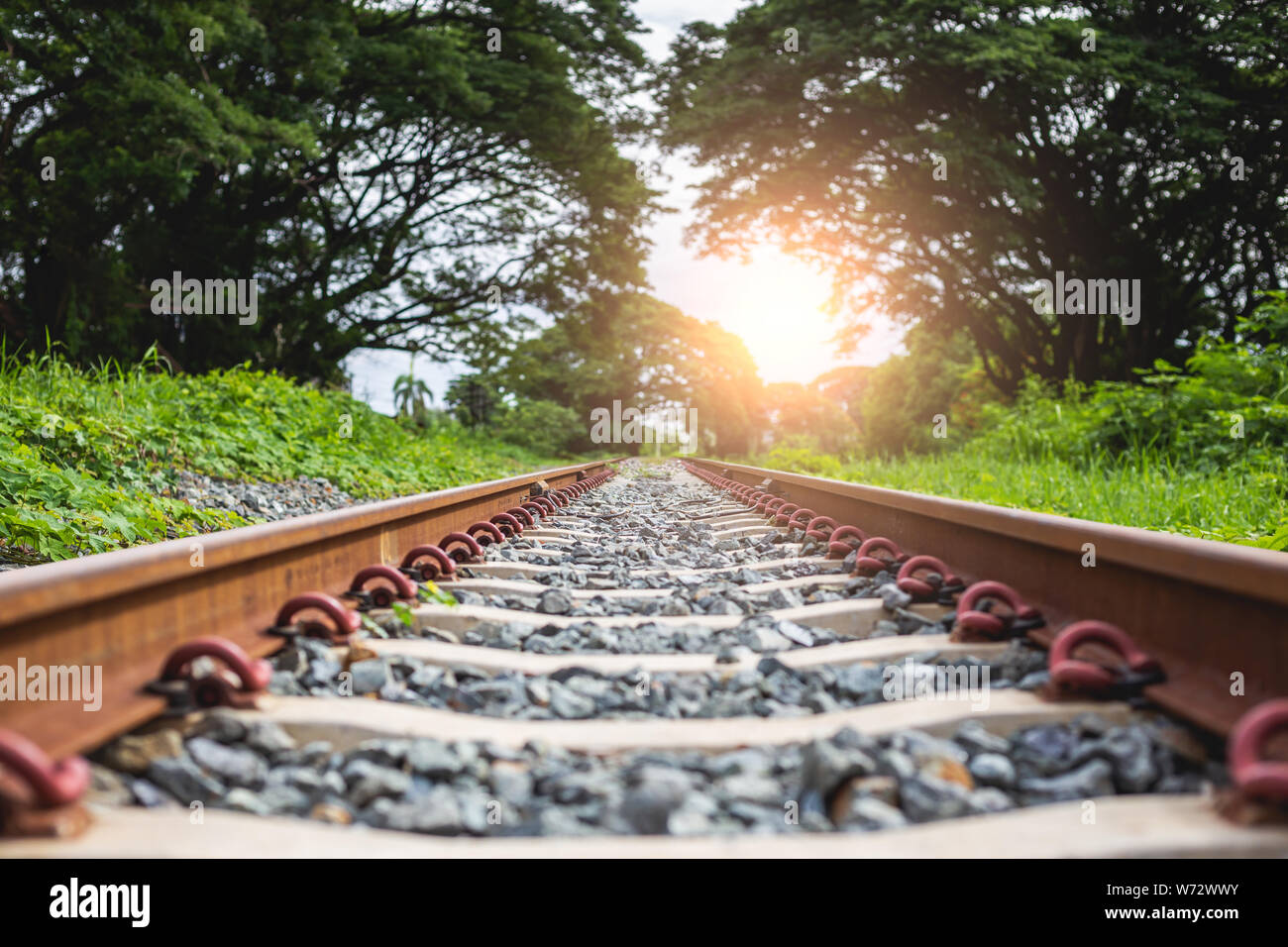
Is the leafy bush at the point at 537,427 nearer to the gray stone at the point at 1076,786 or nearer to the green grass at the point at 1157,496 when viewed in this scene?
the green grass at the point at 1157,496

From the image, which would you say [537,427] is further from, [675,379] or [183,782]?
[183,782]

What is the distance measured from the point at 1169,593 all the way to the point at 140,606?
2.13 metres

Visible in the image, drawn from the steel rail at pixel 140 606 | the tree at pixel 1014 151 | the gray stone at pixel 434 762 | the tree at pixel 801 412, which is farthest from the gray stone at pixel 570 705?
the tree at pixel 801 412

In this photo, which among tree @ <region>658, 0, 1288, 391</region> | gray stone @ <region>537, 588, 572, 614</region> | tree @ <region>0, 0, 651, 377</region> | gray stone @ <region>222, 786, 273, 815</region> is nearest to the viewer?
gray stone @ <region>222, 786, 273, 815</region>

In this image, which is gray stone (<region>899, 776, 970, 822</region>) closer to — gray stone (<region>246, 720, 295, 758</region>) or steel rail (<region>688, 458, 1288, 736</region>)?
steel rail (<region>688, 458, 1288, 736</region>)

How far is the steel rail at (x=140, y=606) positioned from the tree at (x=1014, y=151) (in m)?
12.2

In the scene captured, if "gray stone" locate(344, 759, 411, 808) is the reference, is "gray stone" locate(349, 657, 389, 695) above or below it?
above

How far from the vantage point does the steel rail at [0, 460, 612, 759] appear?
4.04ft

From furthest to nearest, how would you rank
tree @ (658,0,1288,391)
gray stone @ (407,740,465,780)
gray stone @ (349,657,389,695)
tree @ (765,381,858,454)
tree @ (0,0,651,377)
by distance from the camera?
tree @ (765,381,858,454)
tree @ (658,0,1288,391)
tree @ (0,0,651,377)
gray stone @ (349,657,389,695)
gray stone @ (407,740,465,780)

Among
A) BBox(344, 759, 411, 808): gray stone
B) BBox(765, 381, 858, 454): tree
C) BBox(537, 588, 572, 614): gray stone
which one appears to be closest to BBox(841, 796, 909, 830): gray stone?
BBox(344, 759, 411, 808): gray stone

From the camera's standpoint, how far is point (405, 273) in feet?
66.0

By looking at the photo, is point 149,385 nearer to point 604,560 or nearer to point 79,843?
point 604,560
